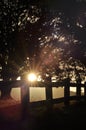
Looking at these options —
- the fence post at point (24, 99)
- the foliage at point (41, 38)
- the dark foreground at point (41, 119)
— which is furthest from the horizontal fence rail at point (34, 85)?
the foliage at point (41, 38)

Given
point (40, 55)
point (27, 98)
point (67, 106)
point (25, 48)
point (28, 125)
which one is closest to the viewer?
point (28, 125)

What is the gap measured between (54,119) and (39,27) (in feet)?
25.7

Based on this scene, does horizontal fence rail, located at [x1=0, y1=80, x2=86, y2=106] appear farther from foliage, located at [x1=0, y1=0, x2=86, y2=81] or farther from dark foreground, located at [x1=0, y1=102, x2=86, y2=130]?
foliage, located at [x1=0, y1=0, x2=86, y2=81]

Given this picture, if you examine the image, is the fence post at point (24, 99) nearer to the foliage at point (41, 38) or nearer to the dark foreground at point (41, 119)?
the dark foreground at point (41, 119)

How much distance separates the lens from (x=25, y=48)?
52.8 feet

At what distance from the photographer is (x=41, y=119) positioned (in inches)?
405

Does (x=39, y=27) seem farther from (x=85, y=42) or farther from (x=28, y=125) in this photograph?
(x=28, y=125)

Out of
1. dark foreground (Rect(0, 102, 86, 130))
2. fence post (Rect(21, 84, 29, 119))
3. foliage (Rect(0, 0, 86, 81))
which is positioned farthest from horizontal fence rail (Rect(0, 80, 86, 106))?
foliage (Rect(0, 0, 86, 81))

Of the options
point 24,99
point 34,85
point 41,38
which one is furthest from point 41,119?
point 41,38

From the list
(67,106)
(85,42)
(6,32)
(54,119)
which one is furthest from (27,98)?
(85,42)

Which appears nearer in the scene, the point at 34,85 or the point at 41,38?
the point at 34,85

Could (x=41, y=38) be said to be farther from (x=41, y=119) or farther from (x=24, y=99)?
(x=41, y=119)

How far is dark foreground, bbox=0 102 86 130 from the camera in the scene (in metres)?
9.18

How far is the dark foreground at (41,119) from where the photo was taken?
918cm
